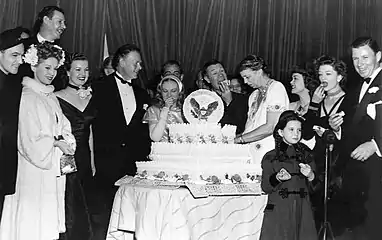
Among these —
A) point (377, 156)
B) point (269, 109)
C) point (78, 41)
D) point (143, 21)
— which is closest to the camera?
point (377, 156)

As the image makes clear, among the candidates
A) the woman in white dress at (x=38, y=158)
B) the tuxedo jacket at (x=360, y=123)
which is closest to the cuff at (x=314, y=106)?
the tuxedo jacket at (x=360, y=123)

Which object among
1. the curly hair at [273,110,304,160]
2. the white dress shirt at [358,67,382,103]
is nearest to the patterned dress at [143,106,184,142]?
the curly hair at [273,110,304,160]

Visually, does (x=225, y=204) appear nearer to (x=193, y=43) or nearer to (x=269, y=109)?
(x=269, y=109)

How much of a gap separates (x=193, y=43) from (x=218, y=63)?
578mm

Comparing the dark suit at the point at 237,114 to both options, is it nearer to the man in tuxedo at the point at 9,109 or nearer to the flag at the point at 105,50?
the flag at the point at 105,50

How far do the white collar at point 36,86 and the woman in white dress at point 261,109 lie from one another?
121cm

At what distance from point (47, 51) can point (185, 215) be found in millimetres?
1207

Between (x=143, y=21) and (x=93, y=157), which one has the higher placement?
(x=143, y=21)

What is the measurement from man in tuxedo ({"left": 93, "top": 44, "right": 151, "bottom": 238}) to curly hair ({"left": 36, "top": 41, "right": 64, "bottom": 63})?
553 mm

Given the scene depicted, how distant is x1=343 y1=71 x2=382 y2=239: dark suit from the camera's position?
381 cm

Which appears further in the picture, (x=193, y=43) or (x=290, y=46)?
(x=193, y=43)

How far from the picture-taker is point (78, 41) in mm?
4887

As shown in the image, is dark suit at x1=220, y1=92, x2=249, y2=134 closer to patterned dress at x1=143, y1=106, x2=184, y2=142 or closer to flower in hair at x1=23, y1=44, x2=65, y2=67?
patterned dress at x1=143, y1=106, x2=184, y2=142

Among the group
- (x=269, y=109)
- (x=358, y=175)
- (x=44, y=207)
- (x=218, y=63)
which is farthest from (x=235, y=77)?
(x=44, y=207)
